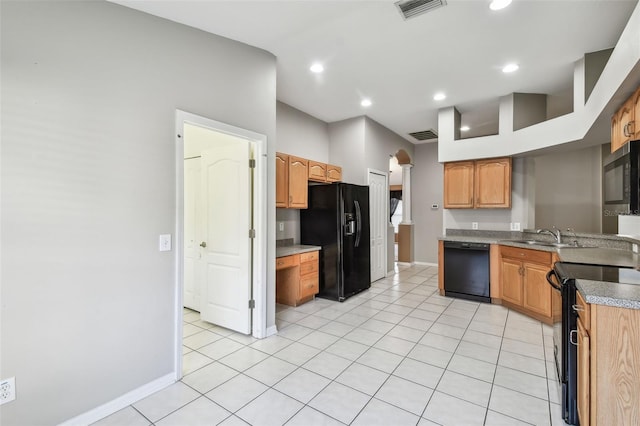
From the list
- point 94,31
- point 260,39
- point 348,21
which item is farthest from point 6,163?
point 348,21

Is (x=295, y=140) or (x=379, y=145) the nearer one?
(x=295, y=140)

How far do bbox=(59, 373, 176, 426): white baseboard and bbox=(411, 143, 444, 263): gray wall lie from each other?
20.5 ft

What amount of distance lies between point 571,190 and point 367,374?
5.58 metres

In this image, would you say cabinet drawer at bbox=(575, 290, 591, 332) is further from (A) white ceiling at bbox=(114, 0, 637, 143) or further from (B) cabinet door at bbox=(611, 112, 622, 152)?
(A) white ceiling at bbox=(114, 0, 637, 143)

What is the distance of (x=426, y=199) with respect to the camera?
7.25 meters

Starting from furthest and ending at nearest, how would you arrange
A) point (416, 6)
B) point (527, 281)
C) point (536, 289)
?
1. point (527, 281)
2. point (536, 289)
3. point (416, 6)

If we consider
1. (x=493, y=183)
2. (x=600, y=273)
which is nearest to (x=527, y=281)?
(x=493, y=183)

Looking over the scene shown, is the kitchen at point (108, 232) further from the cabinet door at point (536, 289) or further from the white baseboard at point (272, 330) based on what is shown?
the cabinet door at point (536, 289)

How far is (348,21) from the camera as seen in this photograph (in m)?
2.59

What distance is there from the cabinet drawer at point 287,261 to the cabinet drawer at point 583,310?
288cm

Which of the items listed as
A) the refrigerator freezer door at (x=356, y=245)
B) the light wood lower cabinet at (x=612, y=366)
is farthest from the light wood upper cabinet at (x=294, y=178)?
the light wood lower cabinet at (x=612, y=366)

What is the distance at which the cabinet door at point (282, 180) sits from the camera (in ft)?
13.2

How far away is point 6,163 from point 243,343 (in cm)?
231

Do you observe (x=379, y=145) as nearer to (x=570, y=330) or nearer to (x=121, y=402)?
(x=570, y=330)
